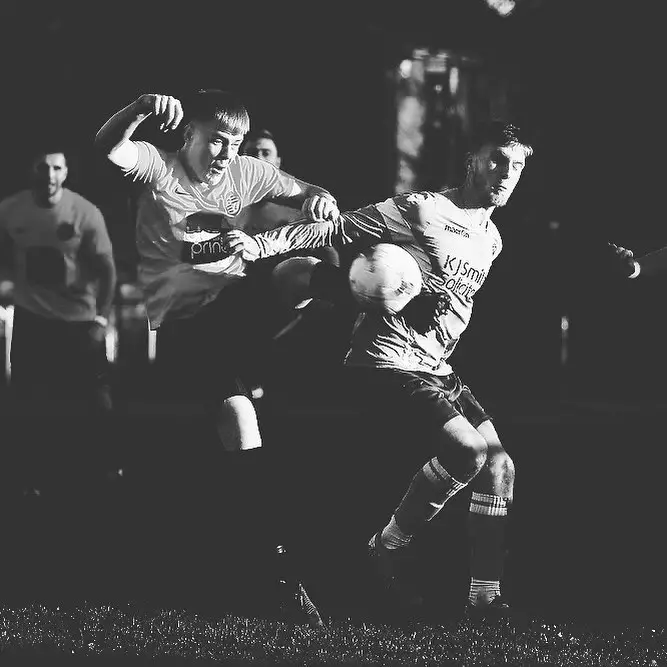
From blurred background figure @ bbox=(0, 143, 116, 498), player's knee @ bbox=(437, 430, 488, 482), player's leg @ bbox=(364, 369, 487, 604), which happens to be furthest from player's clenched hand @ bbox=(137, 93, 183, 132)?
blurred background figure @ bbox=(0, 143, 116, 498)

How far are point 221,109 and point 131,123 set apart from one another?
43 cm

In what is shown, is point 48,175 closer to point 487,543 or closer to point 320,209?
point 320,209

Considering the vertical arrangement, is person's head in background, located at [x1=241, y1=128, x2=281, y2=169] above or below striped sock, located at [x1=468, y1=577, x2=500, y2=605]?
above

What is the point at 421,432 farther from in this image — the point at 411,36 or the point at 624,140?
the point at 411,36

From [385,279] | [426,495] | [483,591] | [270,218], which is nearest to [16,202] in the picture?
[270,218]

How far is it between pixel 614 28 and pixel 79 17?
4585mm

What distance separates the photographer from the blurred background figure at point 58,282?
6340mm

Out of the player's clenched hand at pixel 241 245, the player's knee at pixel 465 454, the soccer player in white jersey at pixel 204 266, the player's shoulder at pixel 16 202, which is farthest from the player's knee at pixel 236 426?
the player's shoulder at pixel 16 202

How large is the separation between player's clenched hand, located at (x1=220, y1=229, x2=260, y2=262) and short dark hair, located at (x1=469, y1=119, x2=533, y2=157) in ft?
3.23

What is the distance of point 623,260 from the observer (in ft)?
16.3

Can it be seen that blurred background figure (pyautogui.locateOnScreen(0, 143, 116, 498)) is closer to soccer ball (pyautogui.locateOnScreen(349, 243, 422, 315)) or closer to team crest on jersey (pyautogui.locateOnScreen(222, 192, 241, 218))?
team crest on jersey (pyautogui.locateOnScreen(222, 192, 241, 218))

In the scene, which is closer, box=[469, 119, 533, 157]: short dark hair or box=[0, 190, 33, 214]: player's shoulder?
box=[469, 119, 533, 157]: short dark hair

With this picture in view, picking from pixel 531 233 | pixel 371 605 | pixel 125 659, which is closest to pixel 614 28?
pixel 531 233

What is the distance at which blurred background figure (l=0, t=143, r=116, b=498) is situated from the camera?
634cm
